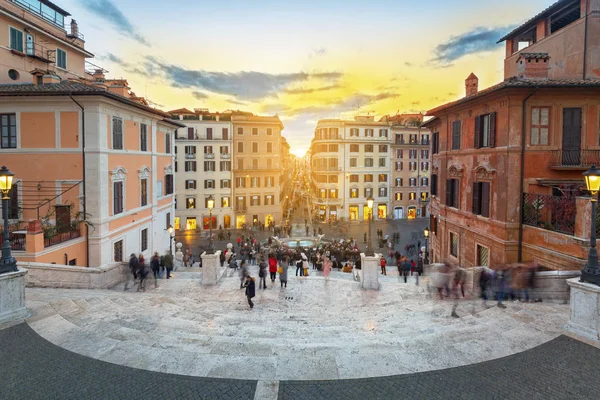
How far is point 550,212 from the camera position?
1597 centimetres

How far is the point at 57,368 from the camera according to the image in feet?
23.6

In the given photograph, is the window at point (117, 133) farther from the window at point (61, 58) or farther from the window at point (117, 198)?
the window at point (61, 58)

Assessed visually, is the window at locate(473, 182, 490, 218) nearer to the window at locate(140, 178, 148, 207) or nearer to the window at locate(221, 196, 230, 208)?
the window at locate(140, 178, 148, 207)

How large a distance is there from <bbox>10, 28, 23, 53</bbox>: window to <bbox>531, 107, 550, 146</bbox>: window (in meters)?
31.8

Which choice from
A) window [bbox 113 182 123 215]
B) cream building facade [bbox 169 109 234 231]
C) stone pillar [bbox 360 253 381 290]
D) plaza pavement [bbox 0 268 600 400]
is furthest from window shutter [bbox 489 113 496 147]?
cream building facade [bbox 169 109 234 231]

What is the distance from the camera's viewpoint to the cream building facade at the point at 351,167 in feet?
187

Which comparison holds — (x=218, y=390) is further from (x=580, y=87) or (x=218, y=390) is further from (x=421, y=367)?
(x=580, y=87)

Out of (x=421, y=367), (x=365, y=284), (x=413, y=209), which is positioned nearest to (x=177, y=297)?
(x=365, y=284)

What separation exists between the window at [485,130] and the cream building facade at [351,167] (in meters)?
38.0

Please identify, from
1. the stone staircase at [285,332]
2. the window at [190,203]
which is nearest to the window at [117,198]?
the stone staircase at [285,332]

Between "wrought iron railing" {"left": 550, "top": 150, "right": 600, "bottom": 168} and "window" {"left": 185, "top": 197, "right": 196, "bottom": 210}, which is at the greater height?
"wrought iron railing" {"left": 550, "top": 150, "right": 600, "bottom": 168}

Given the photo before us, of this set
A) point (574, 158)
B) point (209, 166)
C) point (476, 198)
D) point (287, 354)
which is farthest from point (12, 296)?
point (209, 166)

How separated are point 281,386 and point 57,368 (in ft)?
14.9

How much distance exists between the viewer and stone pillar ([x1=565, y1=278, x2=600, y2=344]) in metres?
8.20
